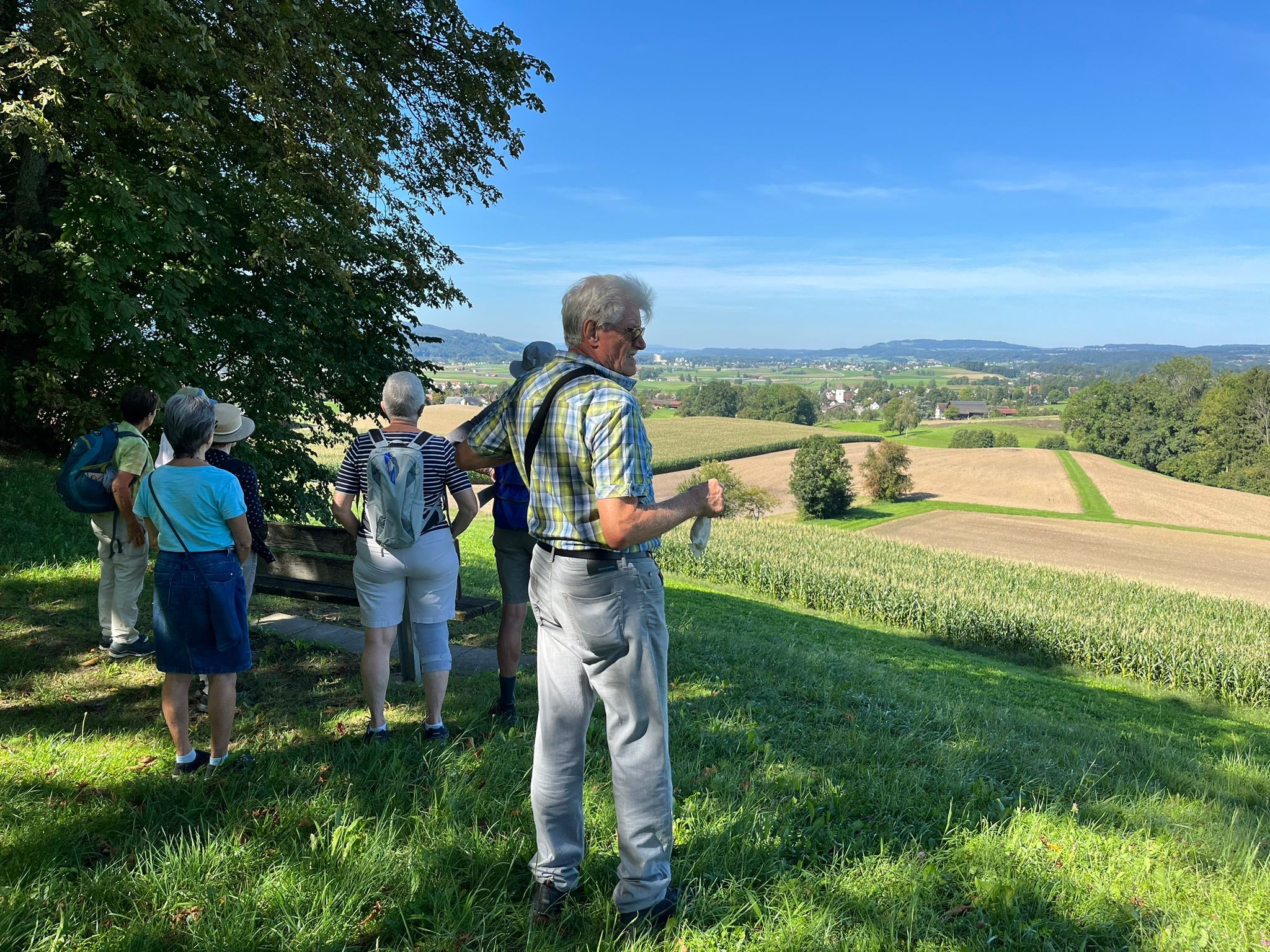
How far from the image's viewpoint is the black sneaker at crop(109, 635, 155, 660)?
5.02 metres

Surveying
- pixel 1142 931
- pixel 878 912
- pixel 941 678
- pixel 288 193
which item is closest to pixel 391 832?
pixel 878 912

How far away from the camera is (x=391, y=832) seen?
2.78 m

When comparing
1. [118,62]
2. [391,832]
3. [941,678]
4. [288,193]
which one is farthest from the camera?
[941,678]

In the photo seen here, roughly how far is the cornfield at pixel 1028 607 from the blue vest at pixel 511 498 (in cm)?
1677

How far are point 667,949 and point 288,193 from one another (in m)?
8.69

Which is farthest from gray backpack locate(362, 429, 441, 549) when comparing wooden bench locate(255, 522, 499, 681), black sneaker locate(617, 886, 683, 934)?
black sneaker locate(617, 886, 683, 934)

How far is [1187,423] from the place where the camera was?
88.4 m

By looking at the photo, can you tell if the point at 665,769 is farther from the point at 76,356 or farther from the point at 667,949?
the point at 76,356

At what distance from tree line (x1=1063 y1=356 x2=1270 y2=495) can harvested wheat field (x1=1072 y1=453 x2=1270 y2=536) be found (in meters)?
15.9

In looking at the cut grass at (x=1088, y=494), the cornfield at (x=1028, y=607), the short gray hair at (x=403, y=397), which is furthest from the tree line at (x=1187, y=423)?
the short gray hair at (x=403, y=397)

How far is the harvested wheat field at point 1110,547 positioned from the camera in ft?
114

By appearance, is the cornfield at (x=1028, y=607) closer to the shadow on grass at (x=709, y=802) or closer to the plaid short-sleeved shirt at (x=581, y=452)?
the shadow on grass at (x=709, y=802)

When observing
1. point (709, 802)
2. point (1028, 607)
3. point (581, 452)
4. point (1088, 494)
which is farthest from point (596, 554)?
point (1088, 494)

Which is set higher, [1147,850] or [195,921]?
[195,921]
